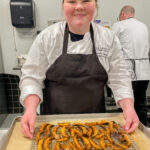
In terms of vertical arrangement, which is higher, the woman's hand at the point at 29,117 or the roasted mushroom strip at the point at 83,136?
the woman's hand at the point at 29,117

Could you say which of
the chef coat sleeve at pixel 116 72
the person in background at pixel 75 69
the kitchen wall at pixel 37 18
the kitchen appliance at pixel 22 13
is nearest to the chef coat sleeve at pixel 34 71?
the person in background at pixel 75 69

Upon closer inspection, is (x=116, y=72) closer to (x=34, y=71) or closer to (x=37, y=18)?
(x=34, y=71)

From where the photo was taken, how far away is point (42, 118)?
92 cm

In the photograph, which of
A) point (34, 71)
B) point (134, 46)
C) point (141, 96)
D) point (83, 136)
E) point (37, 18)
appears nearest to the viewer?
point (83, 136)

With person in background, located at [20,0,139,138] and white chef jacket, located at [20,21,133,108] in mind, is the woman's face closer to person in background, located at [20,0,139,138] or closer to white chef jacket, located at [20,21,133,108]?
person in background, located at [20,0,139,138]

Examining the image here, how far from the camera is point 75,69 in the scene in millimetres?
943

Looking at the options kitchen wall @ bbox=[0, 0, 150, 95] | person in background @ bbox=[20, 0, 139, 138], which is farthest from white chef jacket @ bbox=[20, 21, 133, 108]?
kitchen wall @ bbox=[0, 0, 150, 95]

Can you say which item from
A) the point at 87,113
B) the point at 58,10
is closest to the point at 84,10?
the point at 87,113

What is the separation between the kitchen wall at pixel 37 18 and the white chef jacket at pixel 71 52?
1.38 m

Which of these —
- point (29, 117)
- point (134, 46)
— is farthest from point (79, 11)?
point (134, 46)

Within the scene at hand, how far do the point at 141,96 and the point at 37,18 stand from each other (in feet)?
5.60

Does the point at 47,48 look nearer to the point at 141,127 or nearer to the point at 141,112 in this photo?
the point at 141,127

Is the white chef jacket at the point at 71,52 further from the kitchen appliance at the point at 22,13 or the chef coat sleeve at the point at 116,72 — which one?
the kitchen appliance at the point at 22,13

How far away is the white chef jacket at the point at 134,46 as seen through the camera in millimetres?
1979
